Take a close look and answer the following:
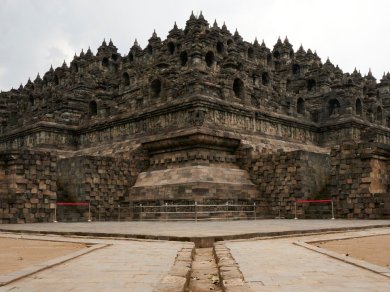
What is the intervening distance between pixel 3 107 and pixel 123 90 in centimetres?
1865

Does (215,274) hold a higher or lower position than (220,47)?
lower

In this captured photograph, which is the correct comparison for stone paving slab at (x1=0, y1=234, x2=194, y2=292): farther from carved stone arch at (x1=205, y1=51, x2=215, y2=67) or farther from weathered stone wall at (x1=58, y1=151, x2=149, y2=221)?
carved stone arch at (x1=205, y1=51, x2=215, y2=67)

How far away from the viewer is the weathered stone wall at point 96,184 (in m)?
26.1

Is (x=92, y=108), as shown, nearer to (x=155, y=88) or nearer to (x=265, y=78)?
(x=155, y=88)

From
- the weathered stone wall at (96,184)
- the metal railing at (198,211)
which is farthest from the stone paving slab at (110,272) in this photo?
the weathered stone wall at (96,184)

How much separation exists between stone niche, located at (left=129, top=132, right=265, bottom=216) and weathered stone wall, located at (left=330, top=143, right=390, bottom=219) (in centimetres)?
421

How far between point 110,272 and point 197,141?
19075 millimetres

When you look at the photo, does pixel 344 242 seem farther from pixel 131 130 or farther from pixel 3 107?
pixel 3 107

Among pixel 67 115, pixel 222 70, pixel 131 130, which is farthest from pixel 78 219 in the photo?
pixel 67 115

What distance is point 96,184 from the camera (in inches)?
1046

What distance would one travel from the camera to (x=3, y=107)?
51.6m

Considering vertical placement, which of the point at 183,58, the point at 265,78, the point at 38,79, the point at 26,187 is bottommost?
the point at 26,187

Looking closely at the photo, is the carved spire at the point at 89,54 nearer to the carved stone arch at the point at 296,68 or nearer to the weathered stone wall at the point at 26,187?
the carved stone arch at the point at 296,68

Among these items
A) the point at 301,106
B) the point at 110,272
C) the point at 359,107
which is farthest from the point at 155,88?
the point at 110,272
